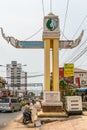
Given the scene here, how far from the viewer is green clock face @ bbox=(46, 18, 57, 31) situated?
100 feet

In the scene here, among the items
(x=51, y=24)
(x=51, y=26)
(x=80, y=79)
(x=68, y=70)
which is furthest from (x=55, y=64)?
(x=80, y=79)

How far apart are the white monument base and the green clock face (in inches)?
182

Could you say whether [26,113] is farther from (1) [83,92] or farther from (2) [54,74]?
(1) [83,92]

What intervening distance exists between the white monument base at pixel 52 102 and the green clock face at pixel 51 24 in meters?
4.62

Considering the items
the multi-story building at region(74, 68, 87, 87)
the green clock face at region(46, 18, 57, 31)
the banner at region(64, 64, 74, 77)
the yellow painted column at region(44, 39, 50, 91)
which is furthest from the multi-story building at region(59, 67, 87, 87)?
the green clock face at region(46, 18, 57, 31)

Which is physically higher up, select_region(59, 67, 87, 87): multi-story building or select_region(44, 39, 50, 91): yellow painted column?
select_region(59, 67, 87, 87): multi-story building

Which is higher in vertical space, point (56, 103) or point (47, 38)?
point (47, 38)

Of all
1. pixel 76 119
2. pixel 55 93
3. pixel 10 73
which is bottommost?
pixel 76 119

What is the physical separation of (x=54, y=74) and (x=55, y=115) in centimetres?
423

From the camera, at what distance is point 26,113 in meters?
29.3

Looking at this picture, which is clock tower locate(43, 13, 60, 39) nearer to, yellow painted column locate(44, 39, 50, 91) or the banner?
yellow painted column locate(44, 39, 50, 91)

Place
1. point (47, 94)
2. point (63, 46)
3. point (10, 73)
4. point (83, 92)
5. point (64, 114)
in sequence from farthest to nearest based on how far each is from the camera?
point (10, 73), point (83, 92), point (63, 46), point (47, 94), point (64, 114)

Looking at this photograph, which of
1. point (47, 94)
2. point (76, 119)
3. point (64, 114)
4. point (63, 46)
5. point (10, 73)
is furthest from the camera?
point (10, 73)

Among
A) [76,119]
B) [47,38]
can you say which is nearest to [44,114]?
[76,119]
